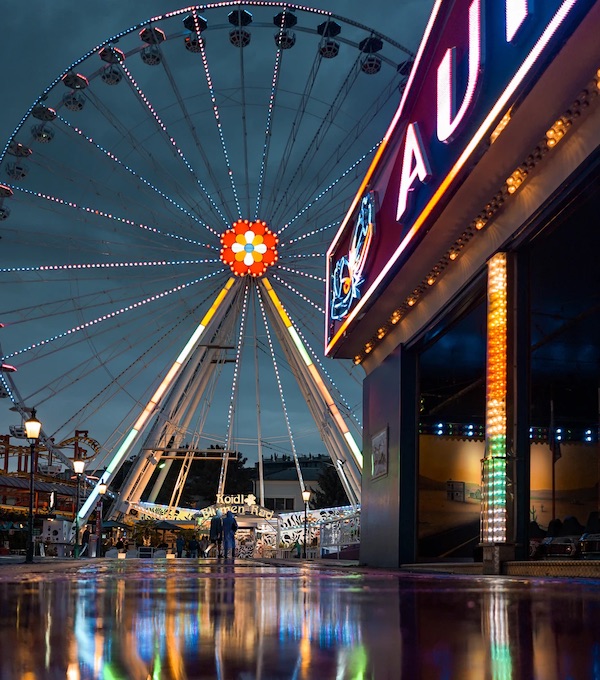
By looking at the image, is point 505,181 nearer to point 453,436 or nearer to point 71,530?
point 453,436

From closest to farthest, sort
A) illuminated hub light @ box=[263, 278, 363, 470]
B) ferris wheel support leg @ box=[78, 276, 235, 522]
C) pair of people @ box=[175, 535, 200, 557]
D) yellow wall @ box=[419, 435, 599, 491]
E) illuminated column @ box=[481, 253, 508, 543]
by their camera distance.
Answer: illuminated column @ box=[481, 253, 508, 543], yellow wall @ box=[419, 435, 599, 491], illuminated hub light @ box=[263, 278, 363, 470], ferris wheel support leg @ box=[78, 276, 235, 522], pair of people @ box=[175, 535, 200, 557]

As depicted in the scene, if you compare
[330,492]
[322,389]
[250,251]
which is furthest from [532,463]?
[330,492]

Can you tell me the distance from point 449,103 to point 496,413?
3577 millimetres

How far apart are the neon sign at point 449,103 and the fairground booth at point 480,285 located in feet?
0.08

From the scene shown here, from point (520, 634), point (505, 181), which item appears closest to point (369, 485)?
point (505, 181)

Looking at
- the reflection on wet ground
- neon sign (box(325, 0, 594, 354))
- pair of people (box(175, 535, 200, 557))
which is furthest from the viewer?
pair of people (box(175, 535, 200, 557))

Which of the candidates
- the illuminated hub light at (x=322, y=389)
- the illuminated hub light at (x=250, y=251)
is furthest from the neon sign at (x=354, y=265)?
the illuminated hub light at (x=250, y=251)

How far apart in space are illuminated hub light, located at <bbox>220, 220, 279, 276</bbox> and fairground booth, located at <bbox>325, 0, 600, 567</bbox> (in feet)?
39.1

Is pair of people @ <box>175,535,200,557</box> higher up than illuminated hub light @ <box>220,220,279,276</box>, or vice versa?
illuminated hub light @ <box>220,220,279,276</box>

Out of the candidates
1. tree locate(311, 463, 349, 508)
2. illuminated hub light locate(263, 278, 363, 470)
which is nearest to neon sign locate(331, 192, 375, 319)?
illuminated hub light locate(263, 278, 363, 470)

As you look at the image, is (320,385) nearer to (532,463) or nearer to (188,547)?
(532,463)

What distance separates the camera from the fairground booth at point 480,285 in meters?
8.23

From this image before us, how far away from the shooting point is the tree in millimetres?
69569

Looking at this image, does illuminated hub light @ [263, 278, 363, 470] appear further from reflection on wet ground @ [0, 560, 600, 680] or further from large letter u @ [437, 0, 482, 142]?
reflection on wet ground @ [0, 560, 600, 680]
